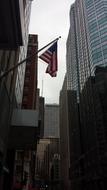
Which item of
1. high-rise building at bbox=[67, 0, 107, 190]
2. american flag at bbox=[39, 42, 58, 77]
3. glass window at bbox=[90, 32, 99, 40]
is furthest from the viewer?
glass window at bbox=[90, 32, 99, 40]

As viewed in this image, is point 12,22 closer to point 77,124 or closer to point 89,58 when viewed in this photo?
point 89,58

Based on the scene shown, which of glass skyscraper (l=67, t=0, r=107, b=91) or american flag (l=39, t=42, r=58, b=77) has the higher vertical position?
glass skyscraper (l=67, t=0, r=107, b=91)

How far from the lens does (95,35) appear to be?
3442 inches

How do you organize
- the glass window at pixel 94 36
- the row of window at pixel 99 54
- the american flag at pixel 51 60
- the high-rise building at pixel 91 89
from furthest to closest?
the glass window at pixel 94 36 < the row of window at pixel 99 54 < the high-rise building at pixel 91 89 < the american flag at pixel 51 60

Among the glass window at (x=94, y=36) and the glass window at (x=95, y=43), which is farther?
the glass window at (x=94, y=36)

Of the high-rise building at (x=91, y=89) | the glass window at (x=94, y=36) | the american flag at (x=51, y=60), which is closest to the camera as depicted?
the american flag at (x=51, y=60)

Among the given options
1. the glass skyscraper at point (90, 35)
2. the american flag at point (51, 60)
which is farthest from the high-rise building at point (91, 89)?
the american flag at point (51, 60)

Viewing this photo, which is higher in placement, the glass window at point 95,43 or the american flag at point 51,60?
the glass window at point 95,43

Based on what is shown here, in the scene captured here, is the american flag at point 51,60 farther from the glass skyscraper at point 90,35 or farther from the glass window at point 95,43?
the glass window at point 95,43

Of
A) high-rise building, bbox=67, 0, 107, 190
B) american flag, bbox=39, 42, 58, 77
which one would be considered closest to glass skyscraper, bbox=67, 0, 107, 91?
high-rise building, bbox=67, 0, 107, 190

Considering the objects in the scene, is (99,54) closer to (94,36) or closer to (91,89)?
(94,36)

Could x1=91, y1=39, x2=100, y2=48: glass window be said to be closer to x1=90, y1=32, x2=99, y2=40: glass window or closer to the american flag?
x1=90, y1=32, x2=99, y2=40: glass window

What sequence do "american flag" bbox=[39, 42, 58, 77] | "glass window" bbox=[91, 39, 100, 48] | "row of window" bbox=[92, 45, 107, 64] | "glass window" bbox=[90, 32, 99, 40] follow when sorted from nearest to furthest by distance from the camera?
"american flag" bbox=[39, 42, 58, 77] → "row of window" bbox=[92, 45, 107, 64] → "glass window" bbox=[91, 39, 100, 48] → "glass window" bbox=[90, 32, 99, 40]

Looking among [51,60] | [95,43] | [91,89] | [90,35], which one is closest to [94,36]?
[90,35]
